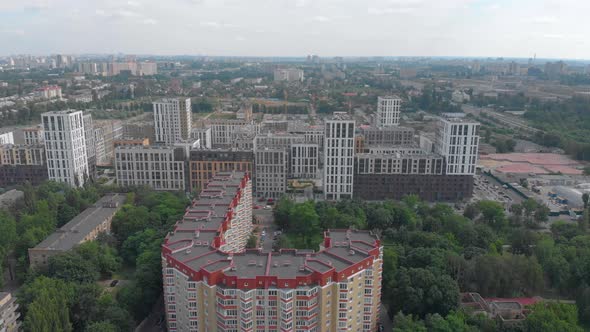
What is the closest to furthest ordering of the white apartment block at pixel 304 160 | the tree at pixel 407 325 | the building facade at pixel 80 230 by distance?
→ the tree at pixel 407 325
the building facade at pixel 80 230
the white apartment block at pixel 304 160

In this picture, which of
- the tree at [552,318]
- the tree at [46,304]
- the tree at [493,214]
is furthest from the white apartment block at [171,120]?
the tree at [552,318]

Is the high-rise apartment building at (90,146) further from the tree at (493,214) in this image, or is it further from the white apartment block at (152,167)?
the tree at (493,214)

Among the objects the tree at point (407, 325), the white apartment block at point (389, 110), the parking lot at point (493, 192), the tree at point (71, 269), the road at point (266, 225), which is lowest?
the road at point (266, 225)

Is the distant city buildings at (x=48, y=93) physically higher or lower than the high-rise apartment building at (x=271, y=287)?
higher

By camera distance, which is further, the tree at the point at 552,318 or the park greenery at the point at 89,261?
the park greenery at the point at 89,261

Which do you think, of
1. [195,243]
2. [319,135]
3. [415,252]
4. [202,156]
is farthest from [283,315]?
[319,135]

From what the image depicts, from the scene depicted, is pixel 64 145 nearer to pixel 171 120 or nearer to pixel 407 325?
pixel 171 120

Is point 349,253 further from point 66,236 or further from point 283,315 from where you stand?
point 66,236

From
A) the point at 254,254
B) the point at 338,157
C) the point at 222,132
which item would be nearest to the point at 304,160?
the point at 338,157
